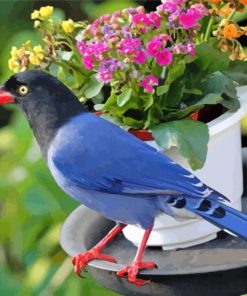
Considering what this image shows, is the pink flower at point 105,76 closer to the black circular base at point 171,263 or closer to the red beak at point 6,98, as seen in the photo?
the red beak at point 6,98

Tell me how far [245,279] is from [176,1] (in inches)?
14.0

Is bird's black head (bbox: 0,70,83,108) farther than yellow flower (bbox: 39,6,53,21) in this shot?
No

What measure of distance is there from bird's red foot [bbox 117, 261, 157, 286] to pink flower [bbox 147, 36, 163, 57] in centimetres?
25

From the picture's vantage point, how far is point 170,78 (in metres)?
1.11

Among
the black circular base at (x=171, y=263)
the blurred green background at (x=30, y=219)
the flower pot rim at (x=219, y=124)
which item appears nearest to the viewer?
the black circular base at (x=171, y=263)

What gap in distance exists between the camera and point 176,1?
1.12 m

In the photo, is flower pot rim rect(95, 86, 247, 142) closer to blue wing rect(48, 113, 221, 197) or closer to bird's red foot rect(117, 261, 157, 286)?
blue wing rect(48, 113, 221, 197)

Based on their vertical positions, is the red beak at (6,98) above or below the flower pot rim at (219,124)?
above

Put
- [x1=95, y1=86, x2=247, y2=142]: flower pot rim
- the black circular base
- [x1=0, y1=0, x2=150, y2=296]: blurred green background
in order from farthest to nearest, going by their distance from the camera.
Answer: [x1=0, y1=0, x2=150, y2=296]: blurred green background < [x1=95, y1=86, x2=247, y2=142]: flower pot rim < the black circular base

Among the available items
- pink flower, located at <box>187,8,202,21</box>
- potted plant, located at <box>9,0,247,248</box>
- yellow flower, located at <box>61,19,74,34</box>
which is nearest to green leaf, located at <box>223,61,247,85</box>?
potted plant, located at <box>9,0,247,248</box>

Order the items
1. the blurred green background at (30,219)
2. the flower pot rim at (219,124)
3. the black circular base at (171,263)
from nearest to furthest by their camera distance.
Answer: the black circular base at (171,263)
the flower pot rim at (219,124)
the blurred green background at (30,219)

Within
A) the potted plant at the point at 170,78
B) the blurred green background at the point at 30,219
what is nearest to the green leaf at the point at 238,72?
the potted plant at the point at 170,78

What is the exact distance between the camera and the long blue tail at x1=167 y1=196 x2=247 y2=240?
→ 1.04 metres

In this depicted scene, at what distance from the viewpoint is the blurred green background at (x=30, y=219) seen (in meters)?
1.55
